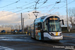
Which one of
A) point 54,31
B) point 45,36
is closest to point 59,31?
point 54,31

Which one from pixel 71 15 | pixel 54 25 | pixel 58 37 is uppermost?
pixel 71 15

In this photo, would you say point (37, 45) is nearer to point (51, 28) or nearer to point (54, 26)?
point (51, 28)

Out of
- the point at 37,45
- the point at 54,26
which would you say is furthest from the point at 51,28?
the point at 37,45

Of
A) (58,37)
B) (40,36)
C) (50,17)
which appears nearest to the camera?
(58,37)

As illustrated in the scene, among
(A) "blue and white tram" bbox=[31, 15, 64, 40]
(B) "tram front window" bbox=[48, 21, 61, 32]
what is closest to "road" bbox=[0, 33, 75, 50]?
(A) "blue and white tram" bbox=[31, 15, 64, 40]

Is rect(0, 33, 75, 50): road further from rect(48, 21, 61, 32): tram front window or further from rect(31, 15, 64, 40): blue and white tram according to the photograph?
rect(48, 21, 61, 32): tram front window

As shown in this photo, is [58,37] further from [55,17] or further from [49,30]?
[55,17]

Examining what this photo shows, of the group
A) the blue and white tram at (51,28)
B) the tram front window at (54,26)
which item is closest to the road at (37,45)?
the blue and white tram at (51,28)

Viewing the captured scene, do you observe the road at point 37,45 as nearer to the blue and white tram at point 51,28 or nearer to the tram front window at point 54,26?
the blue and white tram at point 51,28

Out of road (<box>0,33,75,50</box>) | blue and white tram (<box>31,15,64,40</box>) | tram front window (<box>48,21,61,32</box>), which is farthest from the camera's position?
tram front window (<box>48,21,61,32</box>)

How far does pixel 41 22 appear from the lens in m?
18.5

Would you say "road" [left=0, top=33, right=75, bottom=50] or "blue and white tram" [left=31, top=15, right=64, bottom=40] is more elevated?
"blue and white tram" [left=31, top=15, right=64, bottom=40]

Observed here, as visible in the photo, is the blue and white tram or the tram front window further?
the tram front window

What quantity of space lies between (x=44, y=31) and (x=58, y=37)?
203 cm
